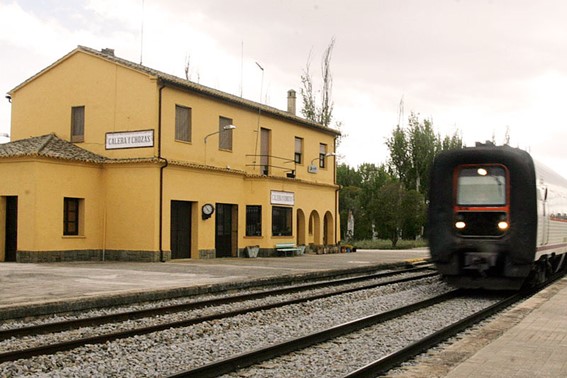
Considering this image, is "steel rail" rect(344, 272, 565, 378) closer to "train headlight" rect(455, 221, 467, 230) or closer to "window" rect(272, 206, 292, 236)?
"train headlight" rect(455, 221, 467, 230)

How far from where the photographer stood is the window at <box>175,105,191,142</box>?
2339cm

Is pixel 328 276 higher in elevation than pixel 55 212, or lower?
lower

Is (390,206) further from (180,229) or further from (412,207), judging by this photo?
(180,229)

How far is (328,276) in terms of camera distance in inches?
746

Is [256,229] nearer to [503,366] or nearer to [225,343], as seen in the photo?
[225,343]

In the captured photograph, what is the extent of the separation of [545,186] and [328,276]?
6.65 metres

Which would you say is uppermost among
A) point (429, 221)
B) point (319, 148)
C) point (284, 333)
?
point (319, 148)

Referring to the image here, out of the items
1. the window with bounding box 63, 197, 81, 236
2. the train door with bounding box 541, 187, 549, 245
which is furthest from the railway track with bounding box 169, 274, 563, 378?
the window with bounding box 63, 197, 81, 236

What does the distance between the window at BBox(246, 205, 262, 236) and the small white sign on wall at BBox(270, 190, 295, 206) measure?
28.8 inches

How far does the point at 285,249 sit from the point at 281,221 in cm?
135

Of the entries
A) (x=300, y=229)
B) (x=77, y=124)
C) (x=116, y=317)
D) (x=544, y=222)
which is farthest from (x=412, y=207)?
(x=116, y=317)

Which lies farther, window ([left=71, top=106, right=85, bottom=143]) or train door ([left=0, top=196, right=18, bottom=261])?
window ([left=71, top=106, right=85, bottom=143])

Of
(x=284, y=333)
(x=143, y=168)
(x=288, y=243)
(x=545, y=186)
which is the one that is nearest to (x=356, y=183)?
(x=288, y=243)

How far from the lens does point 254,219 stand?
27.0m
